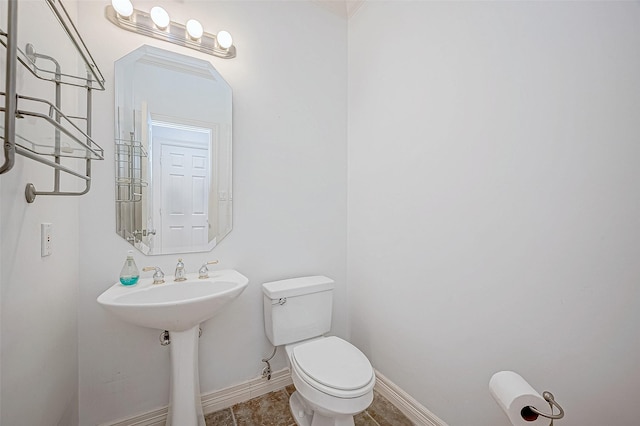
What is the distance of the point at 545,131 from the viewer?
3.10 ft

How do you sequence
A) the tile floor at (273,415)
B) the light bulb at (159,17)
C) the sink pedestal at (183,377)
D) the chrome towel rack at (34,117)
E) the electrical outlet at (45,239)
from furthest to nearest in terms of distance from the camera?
the tile floor at (273,415), the light bulb at (159,17), the sink pedestal at (183,377), the electrical outlet at (45,239), the chrome towel rack at (34,117)

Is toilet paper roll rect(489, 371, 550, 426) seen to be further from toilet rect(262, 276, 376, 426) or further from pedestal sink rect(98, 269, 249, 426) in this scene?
pedestal sink rect(98, 269, 249, 426)

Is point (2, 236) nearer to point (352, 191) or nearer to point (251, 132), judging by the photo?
point (251, 132)

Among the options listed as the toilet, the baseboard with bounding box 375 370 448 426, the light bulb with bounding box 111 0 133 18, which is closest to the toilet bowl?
the toilet

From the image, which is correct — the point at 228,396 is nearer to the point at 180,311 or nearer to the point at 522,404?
the point at 180,311

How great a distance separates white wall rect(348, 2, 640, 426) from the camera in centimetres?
81

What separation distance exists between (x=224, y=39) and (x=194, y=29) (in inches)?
6.1

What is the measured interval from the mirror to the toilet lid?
796 millimetres

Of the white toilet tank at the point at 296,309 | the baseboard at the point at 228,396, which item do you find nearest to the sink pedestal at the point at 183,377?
the baseboard at the point at 228,396

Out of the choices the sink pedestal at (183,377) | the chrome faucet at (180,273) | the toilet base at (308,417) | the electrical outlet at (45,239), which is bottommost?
A: the toilet base at (308,417)

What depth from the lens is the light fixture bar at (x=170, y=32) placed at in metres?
1.28

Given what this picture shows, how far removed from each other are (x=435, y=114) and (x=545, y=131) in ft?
1.64

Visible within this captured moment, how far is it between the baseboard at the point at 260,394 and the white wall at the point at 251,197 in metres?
0.05

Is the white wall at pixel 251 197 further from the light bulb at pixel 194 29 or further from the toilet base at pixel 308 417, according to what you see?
the toilet base at pixel 308 417
